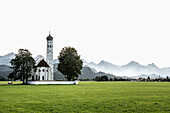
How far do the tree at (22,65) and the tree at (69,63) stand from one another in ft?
34.1

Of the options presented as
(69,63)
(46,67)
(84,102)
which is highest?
(69,63)

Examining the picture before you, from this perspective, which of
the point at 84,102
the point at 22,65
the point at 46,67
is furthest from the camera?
the point at 46,67

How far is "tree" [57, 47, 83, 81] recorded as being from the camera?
254 ft

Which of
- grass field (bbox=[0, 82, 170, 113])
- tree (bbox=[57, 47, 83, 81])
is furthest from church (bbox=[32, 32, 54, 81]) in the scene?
grass field (bbox=[0, 82, 170, 113])

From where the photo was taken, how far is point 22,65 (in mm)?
77125

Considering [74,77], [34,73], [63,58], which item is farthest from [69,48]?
[34,73]

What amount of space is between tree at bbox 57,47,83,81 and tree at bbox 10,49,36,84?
34.1 feet

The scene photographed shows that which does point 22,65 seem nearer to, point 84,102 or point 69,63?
point 69,63

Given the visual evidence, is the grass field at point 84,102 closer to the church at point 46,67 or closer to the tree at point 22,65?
the tree at point 22,65

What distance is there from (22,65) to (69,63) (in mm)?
16210

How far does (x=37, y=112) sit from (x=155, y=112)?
813 cm

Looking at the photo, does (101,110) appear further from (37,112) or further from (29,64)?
(29,64)

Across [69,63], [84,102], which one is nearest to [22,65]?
[69,63]

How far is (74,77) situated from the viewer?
81.8 m
